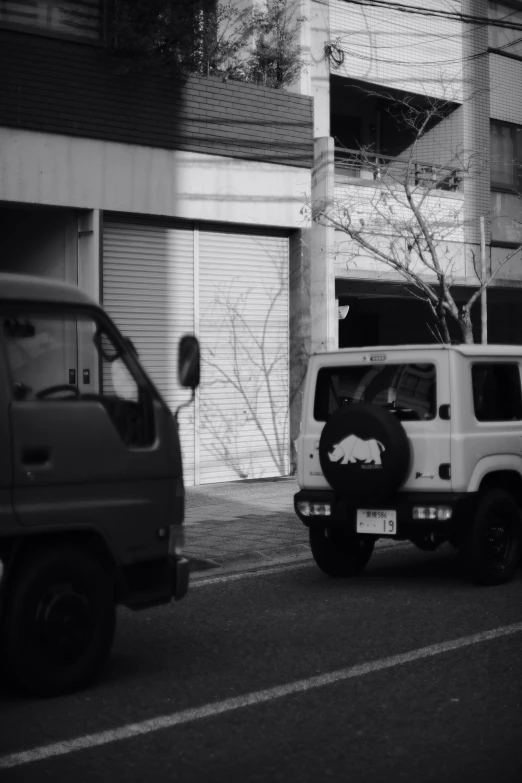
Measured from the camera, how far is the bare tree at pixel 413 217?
1711 cm

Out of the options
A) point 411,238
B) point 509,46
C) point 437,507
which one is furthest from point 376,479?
point 509,46

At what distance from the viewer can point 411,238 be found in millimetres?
18688

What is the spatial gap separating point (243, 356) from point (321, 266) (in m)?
1.88

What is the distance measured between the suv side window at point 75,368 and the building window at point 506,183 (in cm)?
1700

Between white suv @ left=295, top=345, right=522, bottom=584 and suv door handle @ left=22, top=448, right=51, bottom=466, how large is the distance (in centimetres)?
342

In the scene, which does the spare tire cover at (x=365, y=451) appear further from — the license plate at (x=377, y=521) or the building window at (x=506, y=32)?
the building window at (x=506, y=32)

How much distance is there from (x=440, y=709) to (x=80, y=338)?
264 centimetres

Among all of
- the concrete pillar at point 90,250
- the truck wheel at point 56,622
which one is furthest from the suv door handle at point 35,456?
the concrete pillar at point 90,250

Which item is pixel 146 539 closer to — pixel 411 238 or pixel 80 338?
pixel 80 338

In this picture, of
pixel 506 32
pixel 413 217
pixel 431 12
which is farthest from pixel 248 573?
pixel 506 32

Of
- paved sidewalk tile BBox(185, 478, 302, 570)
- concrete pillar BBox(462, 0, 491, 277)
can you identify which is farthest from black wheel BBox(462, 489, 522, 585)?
concrete pillar BBox(462, 0, 491, 277)

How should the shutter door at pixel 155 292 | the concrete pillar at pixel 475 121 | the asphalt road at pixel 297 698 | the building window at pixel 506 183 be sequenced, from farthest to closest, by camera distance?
1. the building window at pixel 506 183
2. the concrete pillar at pixel 475 121
3. the shutter door at pixel 155 292
4. the asphalt road at pixel 297 698

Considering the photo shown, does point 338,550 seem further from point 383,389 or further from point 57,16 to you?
point 57,16

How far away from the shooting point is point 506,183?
75.9 ft
